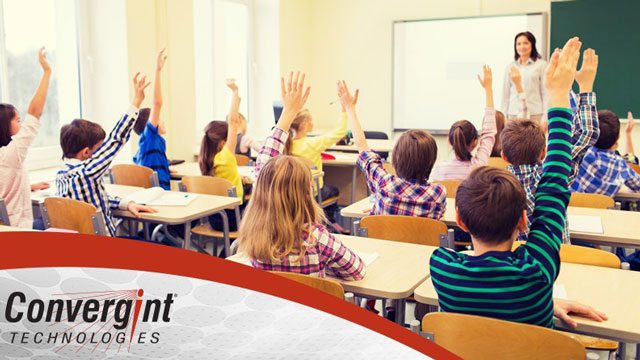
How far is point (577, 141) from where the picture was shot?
10.8 ft

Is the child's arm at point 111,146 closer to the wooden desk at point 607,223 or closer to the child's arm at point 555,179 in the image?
the wooden desk at point 607,223

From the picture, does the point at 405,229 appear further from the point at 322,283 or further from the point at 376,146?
the point at 376,146

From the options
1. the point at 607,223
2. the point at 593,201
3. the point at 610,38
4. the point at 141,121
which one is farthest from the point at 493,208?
the point at 610,38

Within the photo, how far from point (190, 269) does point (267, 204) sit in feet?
3.04

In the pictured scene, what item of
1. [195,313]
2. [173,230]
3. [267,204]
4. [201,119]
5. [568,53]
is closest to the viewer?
[195,313]

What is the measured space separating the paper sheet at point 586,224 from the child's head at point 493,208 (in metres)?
1.34

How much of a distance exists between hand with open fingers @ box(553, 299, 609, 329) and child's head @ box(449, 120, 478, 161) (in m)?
2.11

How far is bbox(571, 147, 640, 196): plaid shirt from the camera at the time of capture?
3.99 m

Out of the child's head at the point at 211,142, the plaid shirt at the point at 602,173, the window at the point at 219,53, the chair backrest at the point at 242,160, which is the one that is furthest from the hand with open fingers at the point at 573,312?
the window at the point at 219,53

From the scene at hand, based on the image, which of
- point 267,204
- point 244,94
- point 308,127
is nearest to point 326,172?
point 308,127

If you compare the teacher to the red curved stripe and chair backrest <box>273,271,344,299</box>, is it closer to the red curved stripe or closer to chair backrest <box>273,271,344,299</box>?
chair backrest <box>273,271,344,299</box>

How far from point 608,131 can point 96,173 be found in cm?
301

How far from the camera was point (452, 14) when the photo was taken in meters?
7.42

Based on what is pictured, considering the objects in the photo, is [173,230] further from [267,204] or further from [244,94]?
[244,94]
